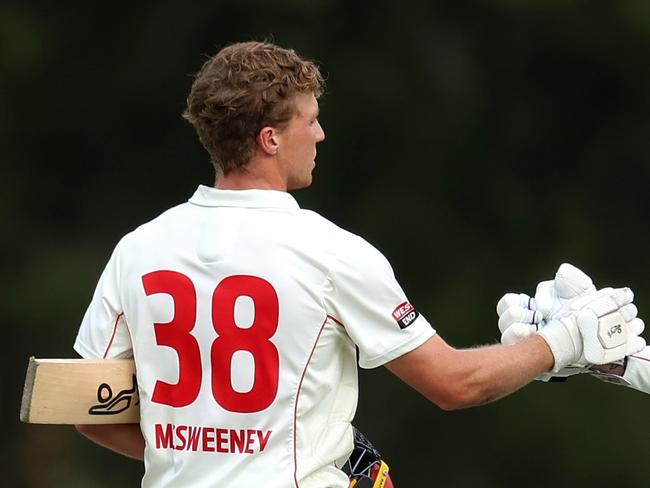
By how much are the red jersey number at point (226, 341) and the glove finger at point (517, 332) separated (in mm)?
524

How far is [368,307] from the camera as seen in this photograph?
2.79 meters

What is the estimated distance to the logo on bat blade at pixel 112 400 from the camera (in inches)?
115

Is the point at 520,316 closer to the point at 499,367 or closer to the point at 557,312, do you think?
the point at 557,312

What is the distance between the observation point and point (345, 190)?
8.38m

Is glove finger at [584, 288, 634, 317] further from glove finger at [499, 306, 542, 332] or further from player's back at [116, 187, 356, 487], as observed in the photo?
player's back at [116, 187, 356, 487]

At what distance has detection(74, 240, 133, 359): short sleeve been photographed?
2961 millimetres

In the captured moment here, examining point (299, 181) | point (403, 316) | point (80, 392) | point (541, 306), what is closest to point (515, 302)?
point (541, 306)

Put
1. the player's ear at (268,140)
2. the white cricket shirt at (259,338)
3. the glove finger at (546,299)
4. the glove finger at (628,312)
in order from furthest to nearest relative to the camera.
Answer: the glove finger at (546,299) < the glove finger at (628,312) < the player's ear at (268,140) < the white cricket shirt at (259,338)

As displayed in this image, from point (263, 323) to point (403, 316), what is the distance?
0.27m

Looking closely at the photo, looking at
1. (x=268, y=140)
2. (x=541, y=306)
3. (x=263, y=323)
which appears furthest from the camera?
(x=541, y=306)

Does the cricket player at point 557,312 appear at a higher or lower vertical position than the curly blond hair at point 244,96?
lower

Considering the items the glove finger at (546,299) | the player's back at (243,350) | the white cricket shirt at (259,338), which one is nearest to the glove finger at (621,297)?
the glove finger at (546,299)

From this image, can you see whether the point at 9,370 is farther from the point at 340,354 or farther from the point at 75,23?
the point at 340,354

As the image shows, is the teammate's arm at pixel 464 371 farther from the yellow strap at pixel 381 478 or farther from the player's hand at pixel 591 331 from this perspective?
the yellow strap at pixel 381 478
